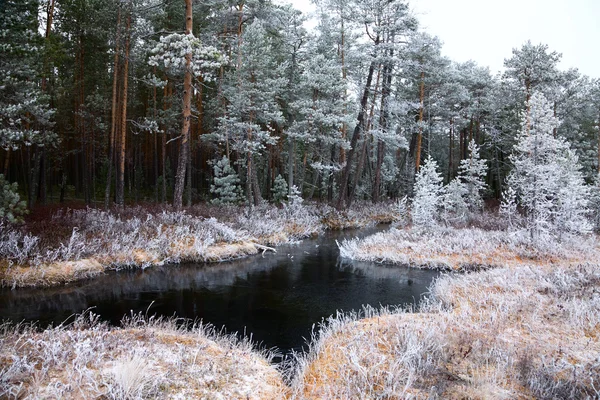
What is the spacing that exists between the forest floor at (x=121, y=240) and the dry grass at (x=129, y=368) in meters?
6.06

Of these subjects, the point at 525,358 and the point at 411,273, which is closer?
the point at 525,358

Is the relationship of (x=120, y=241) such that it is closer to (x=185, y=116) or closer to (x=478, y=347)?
(x=185, y=116)

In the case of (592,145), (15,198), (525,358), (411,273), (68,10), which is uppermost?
(68,10)

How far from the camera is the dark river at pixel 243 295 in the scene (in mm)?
8688

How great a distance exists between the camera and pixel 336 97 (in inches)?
1021

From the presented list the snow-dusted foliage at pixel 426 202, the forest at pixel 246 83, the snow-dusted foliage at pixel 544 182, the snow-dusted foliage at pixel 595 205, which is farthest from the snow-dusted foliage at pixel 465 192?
the snow-dusted foliage at pixel 595 205

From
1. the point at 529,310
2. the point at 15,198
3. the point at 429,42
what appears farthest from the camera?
the point at 429,42

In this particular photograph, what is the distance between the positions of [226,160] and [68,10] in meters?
12.0

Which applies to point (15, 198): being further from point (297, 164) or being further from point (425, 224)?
point (297, 164)

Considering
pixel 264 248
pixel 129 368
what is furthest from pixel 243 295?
pixel 264 248

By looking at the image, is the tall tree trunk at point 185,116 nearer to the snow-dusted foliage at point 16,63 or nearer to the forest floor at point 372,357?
the snow-dusted foliage at point 16,63

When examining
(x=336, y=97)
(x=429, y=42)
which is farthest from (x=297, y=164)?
(x=429, y=42)

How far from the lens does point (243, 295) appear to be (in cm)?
1081

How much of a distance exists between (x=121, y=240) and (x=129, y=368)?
9.87 metres
